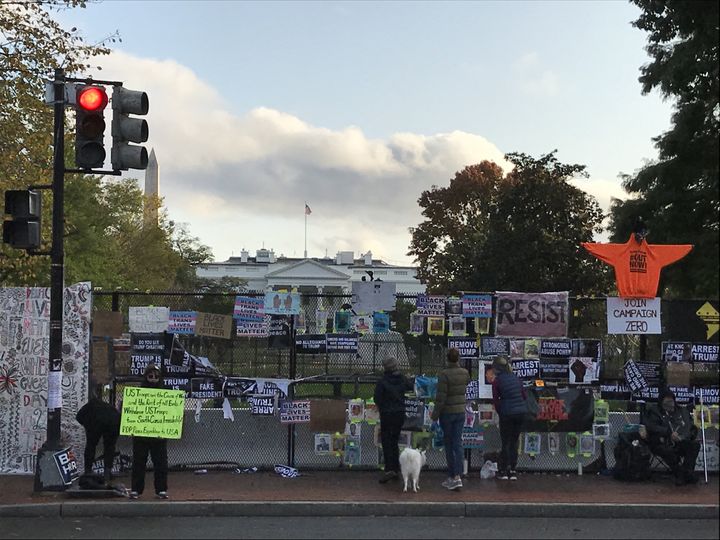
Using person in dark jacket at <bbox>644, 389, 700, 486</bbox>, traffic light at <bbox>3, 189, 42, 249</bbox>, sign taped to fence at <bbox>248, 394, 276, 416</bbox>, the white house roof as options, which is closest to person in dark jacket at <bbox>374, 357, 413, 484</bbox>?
sign taped to fence at <bbox>248, 394, 276, 416</bbox>

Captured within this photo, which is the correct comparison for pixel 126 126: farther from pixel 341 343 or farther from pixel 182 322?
pixel 341 343

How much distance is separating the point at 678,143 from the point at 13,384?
12.0 m

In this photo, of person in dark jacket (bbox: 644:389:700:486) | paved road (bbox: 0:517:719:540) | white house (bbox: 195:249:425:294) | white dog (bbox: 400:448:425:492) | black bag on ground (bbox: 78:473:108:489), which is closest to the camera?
paved road (bbox: 0:517:719:540)

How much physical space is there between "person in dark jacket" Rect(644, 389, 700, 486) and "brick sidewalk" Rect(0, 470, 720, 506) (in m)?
0.21

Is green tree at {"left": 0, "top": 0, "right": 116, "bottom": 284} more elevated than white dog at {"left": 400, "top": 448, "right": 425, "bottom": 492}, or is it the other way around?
green tree at {"left": 0, "top": 0, "right": 116, "bottom": 284}

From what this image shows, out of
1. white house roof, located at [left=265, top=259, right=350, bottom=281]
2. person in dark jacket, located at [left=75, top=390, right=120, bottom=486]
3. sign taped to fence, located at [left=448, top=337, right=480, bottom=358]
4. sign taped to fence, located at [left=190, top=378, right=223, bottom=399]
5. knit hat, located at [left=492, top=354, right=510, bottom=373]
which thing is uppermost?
white house roof, located at [left=265, top=259, right=350, bottom=281]

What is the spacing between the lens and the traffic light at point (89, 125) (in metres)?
9.79

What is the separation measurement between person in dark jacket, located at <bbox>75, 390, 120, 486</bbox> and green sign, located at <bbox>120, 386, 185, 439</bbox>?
199mm

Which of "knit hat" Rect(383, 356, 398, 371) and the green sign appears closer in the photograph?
the green sign

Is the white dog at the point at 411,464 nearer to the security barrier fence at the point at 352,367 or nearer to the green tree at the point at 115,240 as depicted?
the security barrier fence at the point at 352,367

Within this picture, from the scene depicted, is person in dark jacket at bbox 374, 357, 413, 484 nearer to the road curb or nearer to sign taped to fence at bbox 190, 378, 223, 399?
the road curb

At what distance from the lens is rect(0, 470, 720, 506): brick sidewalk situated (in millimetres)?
9539

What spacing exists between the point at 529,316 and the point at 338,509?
3.92m

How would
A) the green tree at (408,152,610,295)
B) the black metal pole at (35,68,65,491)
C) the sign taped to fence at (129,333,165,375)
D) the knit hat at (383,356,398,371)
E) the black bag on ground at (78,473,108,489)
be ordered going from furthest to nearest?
the green tree at (408,152,610,295), the sign taped to fence at (129,333,165,375), the knit hat at (383,356,398,371), the black metal pole at (35,68,65,491), the black bag on ground at (78,473,108,489)
